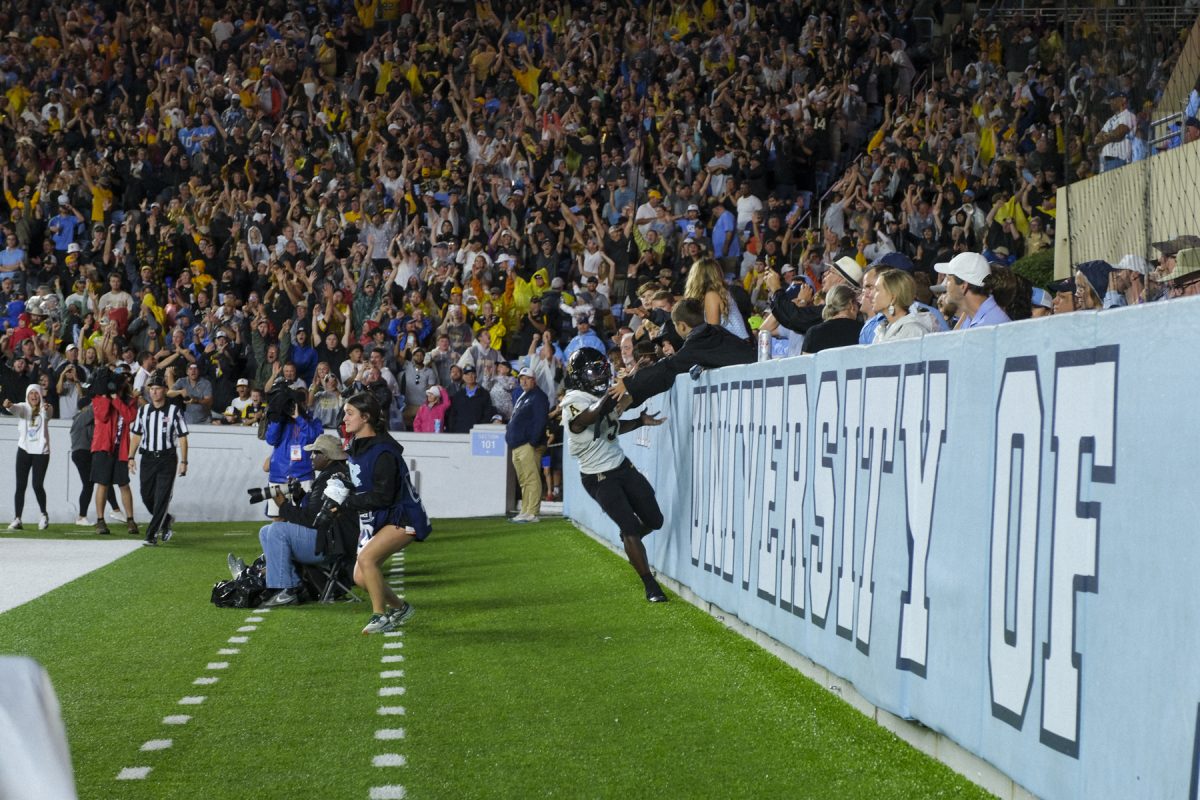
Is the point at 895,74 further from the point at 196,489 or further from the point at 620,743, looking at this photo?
the point at 620,743

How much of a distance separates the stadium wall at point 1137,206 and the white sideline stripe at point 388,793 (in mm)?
6578

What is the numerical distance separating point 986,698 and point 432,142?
70.7ft

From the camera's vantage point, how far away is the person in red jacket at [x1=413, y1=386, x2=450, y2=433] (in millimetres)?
19984

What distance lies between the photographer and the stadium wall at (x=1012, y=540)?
3.44 meters

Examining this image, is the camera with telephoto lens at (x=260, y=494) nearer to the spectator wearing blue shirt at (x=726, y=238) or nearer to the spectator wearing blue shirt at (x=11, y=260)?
the spectator wearing blue shirt at (x=726, y=238)

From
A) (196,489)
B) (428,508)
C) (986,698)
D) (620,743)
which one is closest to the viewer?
(986,698)

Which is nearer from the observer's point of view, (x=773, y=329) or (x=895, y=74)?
(x=773, y=329)

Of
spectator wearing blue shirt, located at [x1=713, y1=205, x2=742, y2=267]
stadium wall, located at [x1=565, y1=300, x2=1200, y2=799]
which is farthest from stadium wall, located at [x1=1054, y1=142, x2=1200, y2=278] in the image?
spectator wearing blue shirt, located at [x1=713, y1=205, x2=742, y2=267]

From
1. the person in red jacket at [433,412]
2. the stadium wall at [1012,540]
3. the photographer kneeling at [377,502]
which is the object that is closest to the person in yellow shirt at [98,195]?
the person in red jacket at [433,412]

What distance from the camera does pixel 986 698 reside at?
4.57m

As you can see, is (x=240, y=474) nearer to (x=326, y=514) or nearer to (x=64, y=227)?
(x=64, y=227)

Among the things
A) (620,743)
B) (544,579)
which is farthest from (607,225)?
(620,743)

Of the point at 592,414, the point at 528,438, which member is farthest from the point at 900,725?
the point at 528,438

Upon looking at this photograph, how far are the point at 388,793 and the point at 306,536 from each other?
614cm
